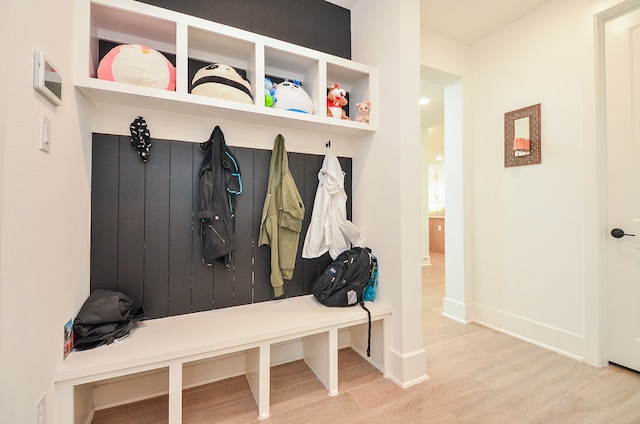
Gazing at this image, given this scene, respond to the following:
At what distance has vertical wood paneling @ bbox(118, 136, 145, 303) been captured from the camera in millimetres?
1595

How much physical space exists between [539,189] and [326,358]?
2.16 metres

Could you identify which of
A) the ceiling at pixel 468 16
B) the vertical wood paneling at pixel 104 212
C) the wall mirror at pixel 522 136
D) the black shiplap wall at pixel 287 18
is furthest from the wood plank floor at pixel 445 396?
the ceiling at pixel 468 16

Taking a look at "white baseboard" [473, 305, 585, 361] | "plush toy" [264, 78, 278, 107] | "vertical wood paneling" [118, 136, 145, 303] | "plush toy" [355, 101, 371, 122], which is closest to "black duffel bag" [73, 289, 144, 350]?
"vertical wood paneling" [118, 136, 145, 303]

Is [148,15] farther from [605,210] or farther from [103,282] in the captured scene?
[605,210]

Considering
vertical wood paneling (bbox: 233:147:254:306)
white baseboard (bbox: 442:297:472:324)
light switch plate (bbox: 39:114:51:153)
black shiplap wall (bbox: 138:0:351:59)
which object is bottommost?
white baseboard (bbox: 442:297:472:324)

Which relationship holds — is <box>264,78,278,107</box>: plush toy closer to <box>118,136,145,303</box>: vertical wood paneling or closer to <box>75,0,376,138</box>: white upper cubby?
<box>75,0,376,138</box>: white upper cubby

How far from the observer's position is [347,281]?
72.0 inches

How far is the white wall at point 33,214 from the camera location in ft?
2.68

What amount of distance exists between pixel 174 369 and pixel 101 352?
0.32m

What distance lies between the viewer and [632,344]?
6.02 feet

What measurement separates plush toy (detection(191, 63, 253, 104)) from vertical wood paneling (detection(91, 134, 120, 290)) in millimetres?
570

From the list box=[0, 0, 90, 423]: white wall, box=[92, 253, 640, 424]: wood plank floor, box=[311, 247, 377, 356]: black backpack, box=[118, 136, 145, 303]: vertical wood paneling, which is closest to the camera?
box=[0, 0, 90, 423]: white wall

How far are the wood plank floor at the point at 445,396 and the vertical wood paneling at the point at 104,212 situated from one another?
0.75m

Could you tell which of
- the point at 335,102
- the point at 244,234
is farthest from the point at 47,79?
the point at 335,102
